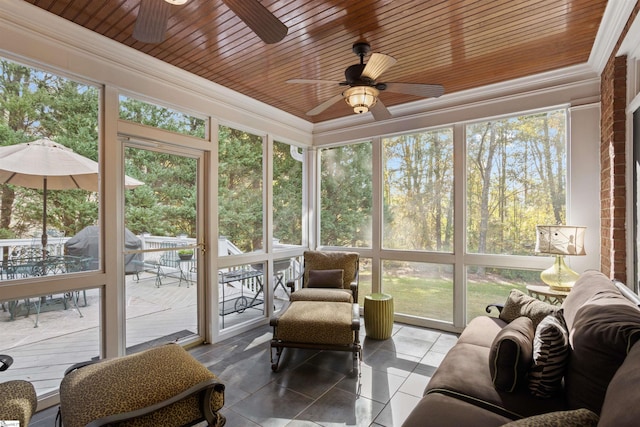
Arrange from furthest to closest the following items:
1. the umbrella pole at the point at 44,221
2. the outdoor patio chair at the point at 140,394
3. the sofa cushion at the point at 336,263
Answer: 1. the sofa cushion at the point at 336,263
2. the umbrella pole at the point at 44,221
3. the outdoor patio chair at the point at 140,394

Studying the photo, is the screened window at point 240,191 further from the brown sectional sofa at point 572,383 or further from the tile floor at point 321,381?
the brown sectional sofa at point 572,383

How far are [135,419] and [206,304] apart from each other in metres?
2.14

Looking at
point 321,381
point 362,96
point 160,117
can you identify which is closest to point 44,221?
point 160,117

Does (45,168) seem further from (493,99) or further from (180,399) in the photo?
(493,99)

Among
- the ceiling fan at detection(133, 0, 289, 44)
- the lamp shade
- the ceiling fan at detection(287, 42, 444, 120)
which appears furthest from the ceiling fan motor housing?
the lamp shade

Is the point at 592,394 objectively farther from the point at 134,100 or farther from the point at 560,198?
the point at 134,100

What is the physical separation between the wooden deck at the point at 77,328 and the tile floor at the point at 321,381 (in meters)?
0.34

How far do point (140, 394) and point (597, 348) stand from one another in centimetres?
209

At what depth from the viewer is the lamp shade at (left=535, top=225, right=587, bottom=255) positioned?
2729mm

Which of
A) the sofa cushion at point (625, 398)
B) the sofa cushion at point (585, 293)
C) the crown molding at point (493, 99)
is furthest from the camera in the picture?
the crown molding at point (493, 99)

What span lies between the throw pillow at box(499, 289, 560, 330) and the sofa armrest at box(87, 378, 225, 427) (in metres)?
2.18

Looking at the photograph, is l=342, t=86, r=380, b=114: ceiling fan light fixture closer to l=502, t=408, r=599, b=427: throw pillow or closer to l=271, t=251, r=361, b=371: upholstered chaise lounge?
l=271, t=251, r=361, b=371: upholstered chaise lounge

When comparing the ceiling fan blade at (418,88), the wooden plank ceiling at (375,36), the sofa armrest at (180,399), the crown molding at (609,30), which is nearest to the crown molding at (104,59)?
the wooden plank ceiling at (375,36)

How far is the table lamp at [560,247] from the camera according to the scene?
108 inches
